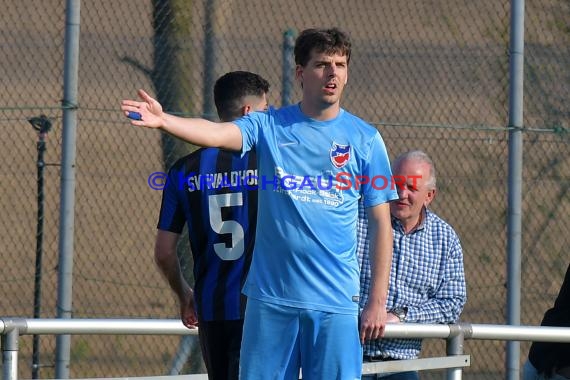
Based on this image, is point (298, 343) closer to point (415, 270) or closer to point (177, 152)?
point (415, 270)

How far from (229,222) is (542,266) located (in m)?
4.77

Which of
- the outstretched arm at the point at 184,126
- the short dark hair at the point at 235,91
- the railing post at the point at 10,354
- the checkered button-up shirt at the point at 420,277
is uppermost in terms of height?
the short dark hair at the point at 235,91

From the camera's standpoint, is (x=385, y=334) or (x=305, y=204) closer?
(x=305, y=204)

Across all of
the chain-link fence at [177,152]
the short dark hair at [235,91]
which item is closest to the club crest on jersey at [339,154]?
the short dark hair at [235,91]

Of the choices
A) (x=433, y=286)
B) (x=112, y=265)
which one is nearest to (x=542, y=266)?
(x=112, y=265)

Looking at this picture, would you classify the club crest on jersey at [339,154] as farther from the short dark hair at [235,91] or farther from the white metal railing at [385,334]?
the white metal railing at [385,334]

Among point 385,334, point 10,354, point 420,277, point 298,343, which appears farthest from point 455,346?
point 10,354

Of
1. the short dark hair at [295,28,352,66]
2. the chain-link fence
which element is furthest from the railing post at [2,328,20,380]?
the chain-link fence

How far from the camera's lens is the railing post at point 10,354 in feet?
14.5

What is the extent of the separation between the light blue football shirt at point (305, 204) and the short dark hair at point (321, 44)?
23cm

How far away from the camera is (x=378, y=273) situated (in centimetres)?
413

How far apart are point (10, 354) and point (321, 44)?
1735 mm

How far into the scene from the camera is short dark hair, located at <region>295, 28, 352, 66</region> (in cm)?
407

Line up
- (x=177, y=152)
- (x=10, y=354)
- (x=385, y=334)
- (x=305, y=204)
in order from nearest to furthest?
(x=305, y=204) < (x=10, y=354) < (x=385, y=334) < (x=177, y=152)
